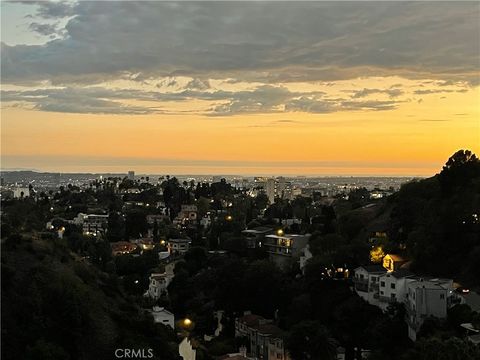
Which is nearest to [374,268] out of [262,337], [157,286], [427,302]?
[427,302]

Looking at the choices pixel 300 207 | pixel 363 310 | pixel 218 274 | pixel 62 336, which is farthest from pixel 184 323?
pixel 300 207

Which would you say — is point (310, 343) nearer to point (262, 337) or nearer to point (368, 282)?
point (262, 337)

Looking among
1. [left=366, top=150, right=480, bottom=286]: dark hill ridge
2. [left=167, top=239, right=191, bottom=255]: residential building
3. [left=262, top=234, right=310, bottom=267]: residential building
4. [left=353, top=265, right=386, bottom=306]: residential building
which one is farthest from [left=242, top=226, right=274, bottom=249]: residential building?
[left=353, top=265, right=386, bottom=306]: residential building

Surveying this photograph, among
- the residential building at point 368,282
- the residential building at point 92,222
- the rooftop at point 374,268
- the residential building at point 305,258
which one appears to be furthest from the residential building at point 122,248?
the rooftop at point 374,268

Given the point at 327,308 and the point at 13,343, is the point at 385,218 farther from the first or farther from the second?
the point at 13,343

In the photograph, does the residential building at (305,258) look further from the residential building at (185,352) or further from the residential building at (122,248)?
the residential building at (185,352)
